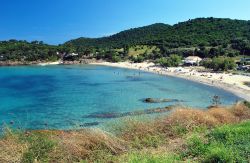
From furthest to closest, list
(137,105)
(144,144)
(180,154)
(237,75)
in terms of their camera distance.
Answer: (237,75)
(137,105)
(144,144)
(180,154)

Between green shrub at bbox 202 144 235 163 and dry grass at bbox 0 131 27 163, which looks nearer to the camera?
green shrub at bbox 202 144 235 163

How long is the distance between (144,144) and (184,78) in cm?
7932

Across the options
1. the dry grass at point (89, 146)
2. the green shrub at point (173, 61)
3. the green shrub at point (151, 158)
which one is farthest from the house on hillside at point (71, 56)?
the green shrub at point (151, 158)

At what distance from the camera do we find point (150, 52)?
497 feet

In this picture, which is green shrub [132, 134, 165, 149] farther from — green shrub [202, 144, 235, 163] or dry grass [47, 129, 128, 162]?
green shrub [202, 144, 235, 163]

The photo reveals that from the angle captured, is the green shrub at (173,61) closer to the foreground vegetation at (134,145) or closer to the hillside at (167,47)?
the hillside at (167,47)

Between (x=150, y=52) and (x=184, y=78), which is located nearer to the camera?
(x=184, y=78)

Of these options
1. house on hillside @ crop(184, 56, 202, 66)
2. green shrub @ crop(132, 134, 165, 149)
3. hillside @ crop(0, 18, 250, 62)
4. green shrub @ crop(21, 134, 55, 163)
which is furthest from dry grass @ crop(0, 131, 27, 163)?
hillside @ crop(0, 18, 250, 62)

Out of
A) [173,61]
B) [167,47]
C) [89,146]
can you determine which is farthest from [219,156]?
[167,47]

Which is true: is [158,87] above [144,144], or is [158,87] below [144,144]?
below

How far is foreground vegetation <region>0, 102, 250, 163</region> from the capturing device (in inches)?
398

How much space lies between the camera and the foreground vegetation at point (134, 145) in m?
10.1

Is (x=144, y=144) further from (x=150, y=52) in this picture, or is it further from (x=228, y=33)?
Result: (x=228, y=33)

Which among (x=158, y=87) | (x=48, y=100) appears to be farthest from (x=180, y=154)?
(x=158, y=87)
